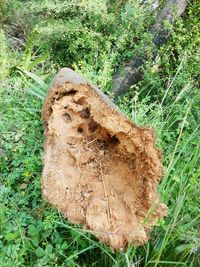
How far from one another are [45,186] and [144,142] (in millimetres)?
599

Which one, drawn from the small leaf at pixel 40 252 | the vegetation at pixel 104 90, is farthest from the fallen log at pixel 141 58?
the small leaf at pixel 40 252

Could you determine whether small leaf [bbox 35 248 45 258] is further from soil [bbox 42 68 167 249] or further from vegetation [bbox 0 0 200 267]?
soil [bbox 42 68 167 249]

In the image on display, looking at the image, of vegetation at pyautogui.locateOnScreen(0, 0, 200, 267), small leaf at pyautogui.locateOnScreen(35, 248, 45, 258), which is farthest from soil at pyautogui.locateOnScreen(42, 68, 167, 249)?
small leaf at pyautogui.locateOnScreen(35, 248, 45, 258)

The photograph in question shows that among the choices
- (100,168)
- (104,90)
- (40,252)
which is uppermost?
(100,168)

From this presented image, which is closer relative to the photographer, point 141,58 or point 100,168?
point 100,168

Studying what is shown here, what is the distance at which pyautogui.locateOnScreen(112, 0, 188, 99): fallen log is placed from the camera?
139 inches

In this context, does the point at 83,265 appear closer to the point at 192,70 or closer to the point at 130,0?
the point at 192,70

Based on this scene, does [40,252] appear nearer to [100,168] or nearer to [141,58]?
[100,168]

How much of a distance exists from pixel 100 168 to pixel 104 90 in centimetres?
136

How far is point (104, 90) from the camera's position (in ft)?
11.4

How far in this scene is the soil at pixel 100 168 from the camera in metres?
1.98

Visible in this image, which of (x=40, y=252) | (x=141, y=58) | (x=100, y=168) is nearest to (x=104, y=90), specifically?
(x=141, y=58)

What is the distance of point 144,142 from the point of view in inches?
82.6

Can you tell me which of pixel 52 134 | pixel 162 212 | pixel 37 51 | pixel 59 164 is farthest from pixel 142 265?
pixel 37 51
